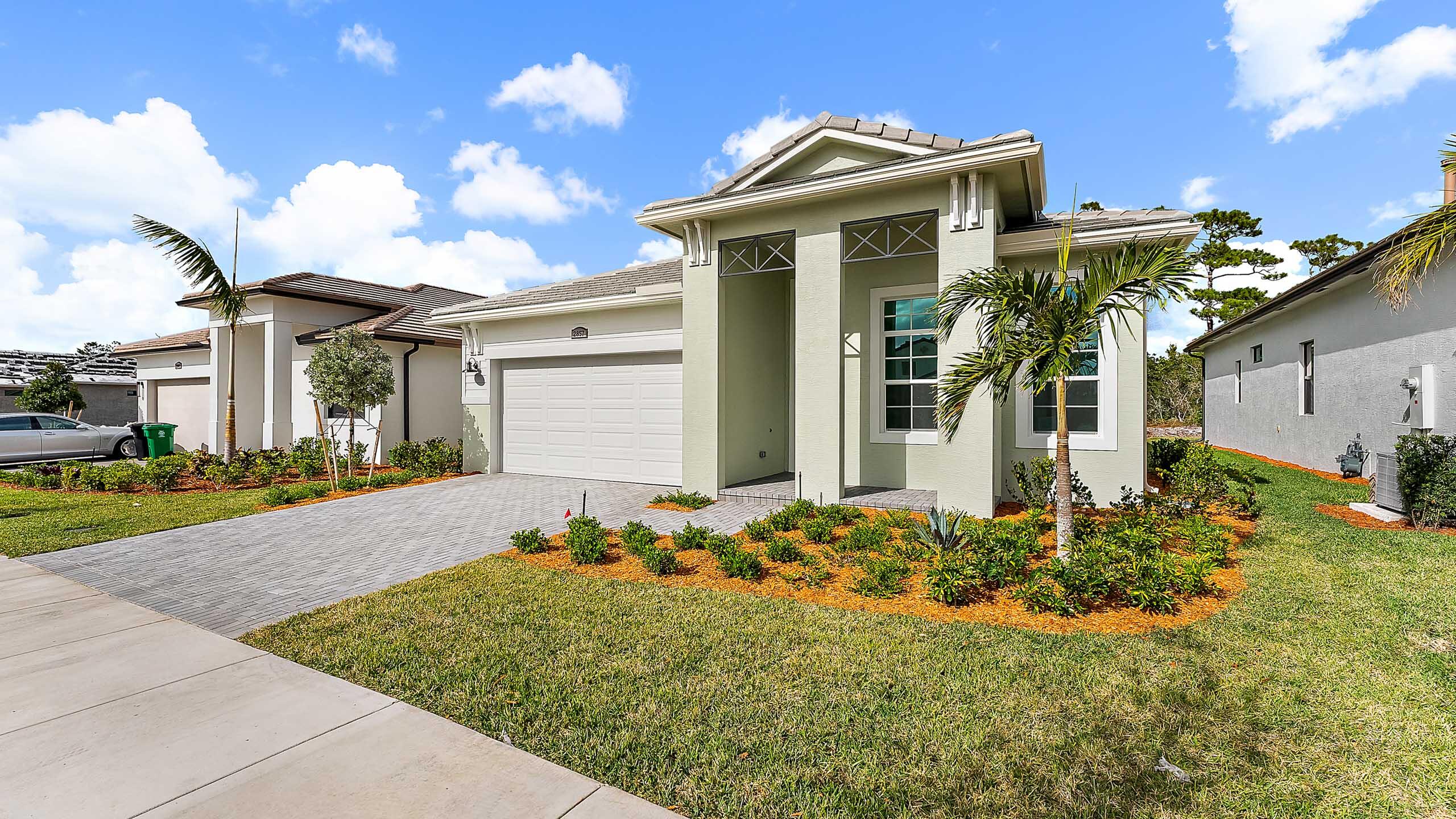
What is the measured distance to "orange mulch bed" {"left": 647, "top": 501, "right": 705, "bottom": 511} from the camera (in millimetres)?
9130

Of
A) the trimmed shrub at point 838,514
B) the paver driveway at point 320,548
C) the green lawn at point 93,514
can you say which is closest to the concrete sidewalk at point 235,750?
the paver driveway at point 320,548

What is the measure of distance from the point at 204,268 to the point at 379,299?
4.63 meters

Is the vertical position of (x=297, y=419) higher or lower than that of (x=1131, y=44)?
lower

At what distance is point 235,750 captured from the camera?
3023mm

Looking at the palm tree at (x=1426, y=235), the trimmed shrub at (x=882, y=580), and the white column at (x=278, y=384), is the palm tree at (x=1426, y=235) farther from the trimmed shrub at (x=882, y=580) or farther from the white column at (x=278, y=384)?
the white column at (x=278, y=384)

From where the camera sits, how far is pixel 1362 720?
314 centimetres

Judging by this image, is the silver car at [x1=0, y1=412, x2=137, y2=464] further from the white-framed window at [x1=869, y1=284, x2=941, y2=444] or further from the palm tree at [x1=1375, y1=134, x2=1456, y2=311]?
the palm tree at [x1=1375, y1=134, x2=1456, y2=311]

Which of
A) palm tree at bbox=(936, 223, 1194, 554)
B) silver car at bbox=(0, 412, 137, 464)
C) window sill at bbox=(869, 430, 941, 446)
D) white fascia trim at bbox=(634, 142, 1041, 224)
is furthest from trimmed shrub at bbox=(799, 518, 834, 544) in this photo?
silver car at bbox=(0, 412, 137, 464)

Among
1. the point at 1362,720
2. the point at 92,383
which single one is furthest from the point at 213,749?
the point at 92,383

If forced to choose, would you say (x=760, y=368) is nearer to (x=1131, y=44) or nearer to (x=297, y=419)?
(x=1131, y=44)

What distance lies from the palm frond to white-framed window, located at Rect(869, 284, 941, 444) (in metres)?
14.9

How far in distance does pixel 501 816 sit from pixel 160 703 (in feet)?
8.57

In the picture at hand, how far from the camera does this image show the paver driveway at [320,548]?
17.9 ft

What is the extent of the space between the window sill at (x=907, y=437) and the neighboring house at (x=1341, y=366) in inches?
272
